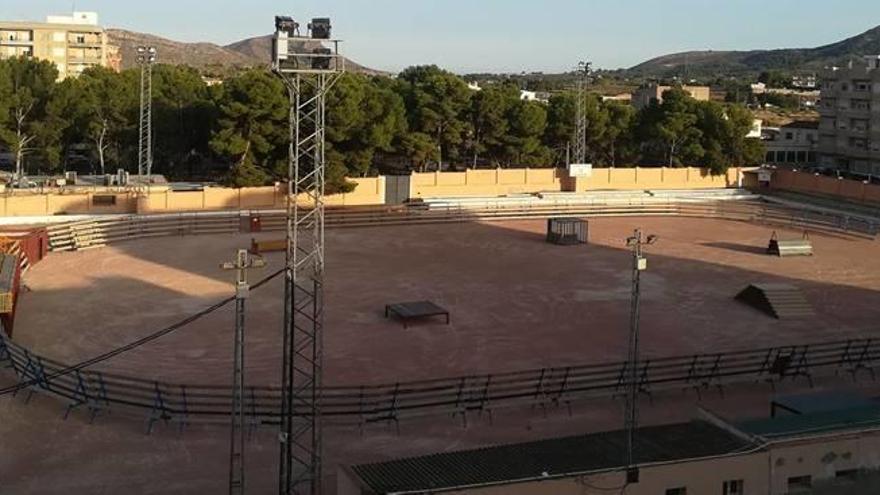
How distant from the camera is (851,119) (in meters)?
75.3

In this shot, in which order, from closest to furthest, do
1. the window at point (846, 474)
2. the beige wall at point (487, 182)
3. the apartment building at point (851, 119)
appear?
the window at point (846, 474) < the beige wall at point (487, 182) < the apartment building at point (851, 119)

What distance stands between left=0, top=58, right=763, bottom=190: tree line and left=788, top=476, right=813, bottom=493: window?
3697 centimetres

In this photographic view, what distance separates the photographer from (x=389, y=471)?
48.0 feet

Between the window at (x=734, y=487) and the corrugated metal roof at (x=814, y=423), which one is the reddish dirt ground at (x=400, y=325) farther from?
the window at (x=734, y=487)

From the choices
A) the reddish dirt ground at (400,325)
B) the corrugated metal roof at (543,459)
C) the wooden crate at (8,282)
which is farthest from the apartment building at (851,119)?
the corrugated metal roof at (543,459)

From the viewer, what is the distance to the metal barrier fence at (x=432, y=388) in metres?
20.0

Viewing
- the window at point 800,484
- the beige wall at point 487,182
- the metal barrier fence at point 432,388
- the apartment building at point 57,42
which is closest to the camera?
the window at point 800,484

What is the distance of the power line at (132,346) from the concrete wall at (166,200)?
18045 mm

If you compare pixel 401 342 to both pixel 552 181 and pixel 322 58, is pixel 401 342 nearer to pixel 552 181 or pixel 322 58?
pixel 322 58

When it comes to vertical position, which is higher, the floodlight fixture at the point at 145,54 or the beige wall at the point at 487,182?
the floodlight fixture at the point at 145,54

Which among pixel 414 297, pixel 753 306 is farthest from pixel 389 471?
pixel 753 306

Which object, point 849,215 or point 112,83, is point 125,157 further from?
point 849,215

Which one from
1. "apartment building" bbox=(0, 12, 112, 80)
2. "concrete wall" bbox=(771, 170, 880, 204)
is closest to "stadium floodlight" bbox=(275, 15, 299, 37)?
"concrete wall" bbox=(771, 170, 880, 204)

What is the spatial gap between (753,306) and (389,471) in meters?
18.9
